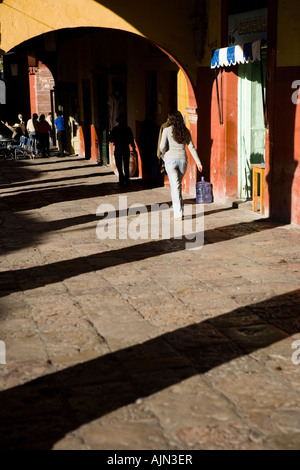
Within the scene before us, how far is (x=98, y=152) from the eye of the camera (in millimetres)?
22359

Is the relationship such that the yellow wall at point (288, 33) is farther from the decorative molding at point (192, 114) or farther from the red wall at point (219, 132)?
the decorative molding at point (192, 114)

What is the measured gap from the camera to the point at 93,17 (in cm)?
1282

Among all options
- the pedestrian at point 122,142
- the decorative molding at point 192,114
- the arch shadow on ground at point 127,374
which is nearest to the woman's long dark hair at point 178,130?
the decorative molding at point 192,114

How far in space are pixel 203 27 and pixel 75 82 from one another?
40.1 ft

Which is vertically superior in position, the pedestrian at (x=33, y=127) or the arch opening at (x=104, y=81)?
the arch opening at (x=104, y=81)

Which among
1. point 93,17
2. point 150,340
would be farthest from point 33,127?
point 150,340

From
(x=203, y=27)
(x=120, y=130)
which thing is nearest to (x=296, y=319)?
(x=203, y=27)

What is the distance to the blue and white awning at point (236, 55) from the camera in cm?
1077

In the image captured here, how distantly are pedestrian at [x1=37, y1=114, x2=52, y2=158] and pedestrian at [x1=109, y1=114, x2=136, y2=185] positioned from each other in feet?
28.9

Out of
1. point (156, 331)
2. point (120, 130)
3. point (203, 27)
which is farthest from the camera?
point (120, 130)

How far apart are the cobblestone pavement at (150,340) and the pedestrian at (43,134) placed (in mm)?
14168

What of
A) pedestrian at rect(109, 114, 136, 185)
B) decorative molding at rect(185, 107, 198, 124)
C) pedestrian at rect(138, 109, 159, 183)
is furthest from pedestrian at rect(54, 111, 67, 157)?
decorative molding at rect(185, 107, 198, 124)

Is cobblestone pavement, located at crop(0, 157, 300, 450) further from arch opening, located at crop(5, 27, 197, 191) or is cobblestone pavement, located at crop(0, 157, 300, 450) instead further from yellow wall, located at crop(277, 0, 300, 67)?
arch opening, located at crop(5, 27, 197, 191)
